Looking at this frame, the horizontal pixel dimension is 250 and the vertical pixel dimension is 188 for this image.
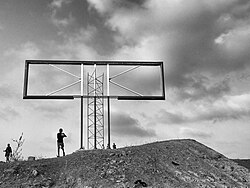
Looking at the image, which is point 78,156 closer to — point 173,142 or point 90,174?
point 90,174

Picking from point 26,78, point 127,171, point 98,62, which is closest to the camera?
point 127,171

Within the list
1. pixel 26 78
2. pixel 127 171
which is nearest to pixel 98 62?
pixel 26 78

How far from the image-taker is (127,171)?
62.9ft

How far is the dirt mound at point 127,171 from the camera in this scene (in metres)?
18.3

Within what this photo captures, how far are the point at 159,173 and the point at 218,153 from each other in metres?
9.02

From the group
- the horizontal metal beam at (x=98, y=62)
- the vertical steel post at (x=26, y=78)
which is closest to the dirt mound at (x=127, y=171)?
the horizontal metal beam at (x=98, y=62)

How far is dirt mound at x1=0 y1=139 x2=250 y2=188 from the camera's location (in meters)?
18.3

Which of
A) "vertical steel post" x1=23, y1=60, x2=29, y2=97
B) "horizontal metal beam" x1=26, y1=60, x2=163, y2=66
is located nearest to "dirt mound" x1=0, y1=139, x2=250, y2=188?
"horizontal metal beam" x1=26, y1=60, x2=163, y2=66

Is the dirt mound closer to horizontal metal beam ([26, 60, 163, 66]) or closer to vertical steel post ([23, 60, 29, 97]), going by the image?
horizontal metal beam ([26, 60, 163, 66])

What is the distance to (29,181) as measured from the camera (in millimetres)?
18266

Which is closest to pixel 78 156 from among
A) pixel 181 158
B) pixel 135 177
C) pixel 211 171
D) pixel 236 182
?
pixel 135 177

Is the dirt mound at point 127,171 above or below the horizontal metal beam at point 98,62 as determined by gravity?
below

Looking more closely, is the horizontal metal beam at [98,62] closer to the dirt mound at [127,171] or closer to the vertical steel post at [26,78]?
the vertical steel post at [26,78]

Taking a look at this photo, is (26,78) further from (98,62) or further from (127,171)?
(127,171)
